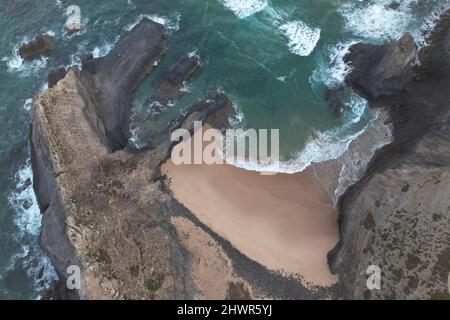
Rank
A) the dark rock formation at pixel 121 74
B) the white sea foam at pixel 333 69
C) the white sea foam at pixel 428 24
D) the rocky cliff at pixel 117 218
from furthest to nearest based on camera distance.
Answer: the white sea foam at pixel 428 24 → the white sea foam at pixel 333 69 → the dark rock formation at pixel 121 74 → the rocky cliff at pixel 117 218

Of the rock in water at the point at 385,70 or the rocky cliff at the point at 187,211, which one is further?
the rock in water at the point at 385,70

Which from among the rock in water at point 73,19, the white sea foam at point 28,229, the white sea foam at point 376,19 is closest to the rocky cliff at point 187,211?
the white sea foam at point 28,229

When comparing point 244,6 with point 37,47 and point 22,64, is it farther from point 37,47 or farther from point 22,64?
point 22,64

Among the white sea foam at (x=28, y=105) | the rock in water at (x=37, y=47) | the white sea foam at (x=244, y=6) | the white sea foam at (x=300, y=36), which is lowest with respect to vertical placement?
the white sea foam at (x=28, y=105)

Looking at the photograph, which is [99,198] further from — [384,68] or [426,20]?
[426,20]

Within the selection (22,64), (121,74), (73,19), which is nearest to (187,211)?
(121,74)

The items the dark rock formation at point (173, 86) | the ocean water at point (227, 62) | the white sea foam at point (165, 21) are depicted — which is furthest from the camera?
the white sea foam at point (165, 21)

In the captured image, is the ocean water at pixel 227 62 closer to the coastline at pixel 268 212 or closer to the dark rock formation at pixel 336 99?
the dark rock formation at pixel 336 99
